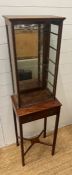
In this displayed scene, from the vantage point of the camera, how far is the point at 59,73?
167cm

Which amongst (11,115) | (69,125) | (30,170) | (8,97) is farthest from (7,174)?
(69,125)

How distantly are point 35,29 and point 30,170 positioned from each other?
1287mm

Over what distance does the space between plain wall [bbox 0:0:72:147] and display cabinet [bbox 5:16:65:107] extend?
0.36 ft

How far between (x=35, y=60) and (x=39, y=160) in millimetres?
1023

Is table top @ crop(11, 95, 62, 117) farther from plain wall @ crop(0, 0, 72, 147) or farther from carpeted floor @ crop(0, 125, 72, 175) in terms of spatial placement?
carpeted floor @ crop(0, 125, 72, 175)

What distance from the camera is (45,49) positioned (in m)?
1.38

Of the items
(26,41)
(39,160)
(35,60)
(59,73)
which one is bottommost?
(39,160)

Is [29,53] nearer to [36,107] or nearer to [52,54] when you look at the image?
[52,54]

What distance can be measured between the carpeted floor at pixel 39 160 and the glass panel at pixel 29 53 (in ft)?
2.56

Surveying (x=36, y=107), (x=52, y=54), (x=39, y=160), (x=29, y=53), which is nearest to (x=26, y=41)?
(x=29, y=53)

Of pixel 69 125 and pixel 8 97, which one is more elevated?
pixel 8 97

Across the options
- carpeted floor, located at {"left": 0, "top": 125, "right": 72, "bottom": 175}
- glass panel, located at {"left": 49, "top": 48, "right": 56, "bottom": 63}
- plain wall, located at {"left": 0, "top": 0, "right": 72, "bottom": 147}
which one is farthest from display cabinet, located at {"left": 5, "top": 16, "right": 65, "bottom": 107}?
carpeted floor, located at {"left": 0, "top": 125, "right": 72, "bottom": 175}

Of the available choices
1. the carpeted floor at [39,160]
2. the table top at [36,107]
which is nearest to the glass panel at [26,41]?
the table top at [36,107]

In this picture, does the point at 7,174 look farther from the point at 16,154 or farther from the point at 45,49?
the point at 45,49
